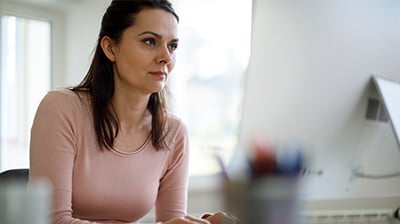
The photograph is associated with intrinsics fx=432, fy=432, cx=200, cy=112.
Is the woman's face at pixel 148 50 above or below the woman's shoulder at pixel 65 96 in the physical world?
above

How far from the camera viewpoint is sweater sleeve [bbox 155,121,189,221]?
117 cm

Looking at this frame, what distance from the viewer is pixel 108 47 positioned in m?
1.12

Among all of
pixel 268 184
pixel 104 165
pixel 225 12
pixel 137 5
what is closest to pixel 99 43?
pixel 137 5

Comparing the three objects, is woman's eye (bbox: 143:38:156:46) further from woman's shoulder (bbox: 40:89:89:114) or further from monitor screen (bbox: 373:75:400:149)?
monitor screen (bbox: 373:75:400:149)

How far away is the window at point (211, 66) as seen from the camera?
5.63 feet

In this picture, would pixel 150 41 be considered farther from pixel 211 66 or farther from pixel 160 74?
pixel 211 66

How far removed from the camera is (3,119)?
1884 millimetres

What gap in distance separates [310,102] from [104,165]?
0.87 metres

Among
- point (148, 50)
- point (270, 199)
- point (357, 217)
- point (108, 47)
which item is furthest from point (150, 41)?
point (357, 217)

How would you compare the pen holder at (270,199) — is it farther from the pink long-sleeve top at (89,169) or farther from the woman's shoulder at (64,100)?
the woman's shoulder at (64,100)

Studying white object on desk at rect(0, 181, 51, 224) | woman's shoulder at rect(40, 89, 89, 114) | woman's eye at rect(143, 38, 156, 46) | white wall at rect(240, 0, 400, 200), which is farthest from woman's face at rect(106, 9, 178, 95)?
white object on desk at rect(0, 181, 51, 224)

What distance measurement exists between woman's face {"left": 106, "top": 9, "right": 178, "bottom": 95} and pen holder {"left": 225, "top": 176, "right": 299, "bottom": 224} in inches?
27.8

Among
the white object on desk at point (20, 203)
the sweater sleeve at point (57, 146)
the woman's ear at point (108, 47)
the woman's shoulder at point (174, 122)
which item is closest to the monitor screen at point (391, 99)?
the woman's shoulder at point (174, 122)

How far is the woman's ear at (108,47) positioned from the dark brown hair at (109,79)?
0.03 ft
